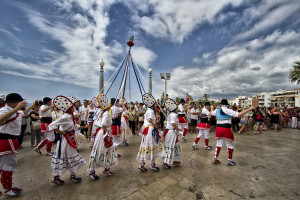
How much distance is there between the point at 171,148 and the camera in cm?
376

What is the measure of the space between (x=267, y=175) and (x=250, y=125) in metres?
8.69

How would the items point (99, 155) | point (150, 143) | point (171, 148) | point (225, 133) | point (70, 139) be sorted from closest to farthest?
point (70, 139) → point (99, 155) → point (150, 143) → point (171, 148) → point (225, 133)

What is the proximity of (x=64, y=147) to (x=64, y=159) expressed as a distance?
0.27 m

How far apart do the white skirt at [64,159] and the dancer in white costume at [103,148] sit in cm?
34

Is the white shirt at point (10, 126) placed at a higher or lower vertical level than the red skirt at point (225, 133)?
higher

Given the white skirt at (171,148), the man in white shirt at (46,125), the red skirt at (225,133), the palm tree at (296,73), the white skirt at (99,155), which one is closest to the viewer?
the white skirt at (99,155)

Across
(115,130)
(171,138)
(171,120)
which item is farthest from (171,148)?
(115,130)

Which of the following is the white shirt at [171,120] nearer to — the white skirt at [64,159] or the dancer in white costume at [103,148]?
the dancer in white costume at [103,148]

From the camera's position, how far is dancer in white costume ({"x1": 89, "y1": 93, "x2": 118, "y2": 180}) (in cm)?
322

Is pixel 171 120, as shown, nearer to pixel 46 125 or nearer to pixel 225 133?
pixel 225 133

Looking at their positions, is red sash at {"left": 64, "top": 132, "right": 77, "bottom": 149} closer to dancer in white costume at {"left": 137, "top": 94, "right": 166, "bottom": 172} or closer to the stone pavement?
the stone pavement

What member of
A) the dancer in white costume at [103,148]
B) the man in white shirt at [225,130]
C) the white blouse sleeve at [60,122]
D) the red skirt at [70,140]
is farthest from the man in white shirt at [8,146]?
the man in white shirt at [225,130]

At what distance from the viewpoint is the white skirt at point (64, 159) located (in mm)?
2977

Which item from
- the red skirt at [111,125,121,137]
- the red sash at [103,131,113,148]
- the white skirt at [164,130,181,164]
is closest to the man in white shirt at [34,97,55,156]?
the red skirt at [111,125,121,137]
